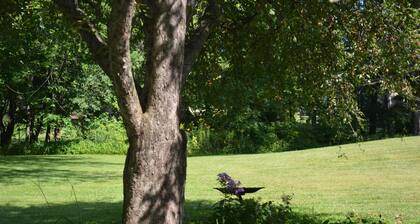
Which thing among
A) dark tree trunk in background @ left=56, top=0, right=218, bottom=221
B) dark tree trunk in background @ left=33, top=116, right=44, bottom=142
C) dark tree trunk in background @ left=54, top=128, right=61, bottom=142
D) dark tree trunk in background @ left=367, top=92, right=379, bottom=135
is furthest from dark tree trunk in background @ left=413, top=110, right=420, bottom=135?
dark tree trunk in background @ left=56, top=0, right=218, bottom=221

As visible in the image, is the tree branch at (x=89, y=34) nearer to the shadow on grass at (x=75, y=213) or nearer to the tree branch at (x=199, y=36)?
the tree branch at (x=199, y=36)

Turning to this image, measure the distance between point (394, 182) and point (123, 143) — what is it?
1723 centimetres

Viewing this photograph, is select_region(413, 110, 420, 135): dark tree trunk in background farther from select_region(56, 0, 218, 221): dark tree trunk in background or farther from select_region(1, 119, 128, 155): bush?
select_region(56, 0, 218, 221): dark tree trunk in background

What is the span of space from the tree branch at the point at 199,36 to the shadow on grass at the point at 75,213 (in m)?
3.76

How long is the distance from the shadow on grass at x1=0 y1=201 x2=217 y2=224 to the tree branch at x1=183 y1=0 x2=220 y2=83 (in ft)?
12.3

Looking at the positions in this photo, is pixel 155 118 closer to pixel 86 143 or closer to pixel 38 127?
pixel 86 143

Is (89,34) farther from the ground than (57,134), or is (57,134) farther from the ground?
(57,134)

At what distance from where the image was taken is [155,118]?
578cm

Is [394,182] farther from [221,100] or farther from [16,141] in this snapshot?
[16,141]

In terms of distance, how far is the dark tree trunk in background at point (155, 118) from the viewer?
5738 mm

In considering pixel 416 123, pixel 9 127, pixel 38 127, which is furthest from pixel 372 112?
pixel 9 127

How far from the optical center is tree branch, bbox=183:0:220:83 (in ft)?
21.5

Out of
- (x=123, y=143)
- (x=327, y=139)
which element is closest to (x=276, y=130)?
(x=327, y=139)

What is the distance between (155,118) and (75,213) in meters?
6.20
